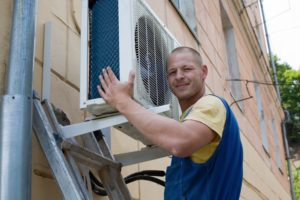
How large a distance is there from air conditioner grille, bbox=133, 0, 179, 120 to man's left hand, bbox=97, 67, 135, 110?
8 centimetres

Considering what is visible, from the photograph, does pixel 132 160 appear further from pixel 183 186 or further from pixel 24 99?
pixel 24 99

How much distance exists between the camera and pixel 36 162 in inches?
63.6

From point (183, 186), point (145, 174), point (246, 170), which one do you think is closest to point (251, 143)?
point (246, 170)

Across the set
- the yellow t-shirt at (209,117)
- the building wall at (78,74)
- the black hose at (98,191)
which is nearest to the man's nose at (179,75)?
the yellow t-shirt at (209,117)

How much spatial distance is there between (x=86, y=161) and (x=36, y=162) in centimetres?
23

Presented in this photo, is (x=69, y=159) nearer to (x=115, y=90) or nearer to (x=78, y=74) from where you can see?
(x=115, y=90)

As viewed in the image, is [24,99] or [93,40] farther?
[93,40]

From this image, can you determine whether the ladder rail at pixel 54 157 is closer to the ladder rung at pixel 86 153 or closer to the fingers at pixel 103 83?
the ladder rung at pixel 86 153

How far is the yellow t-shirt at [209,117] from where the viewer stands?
142 cm

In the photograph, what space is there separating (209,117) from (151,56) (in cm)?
52

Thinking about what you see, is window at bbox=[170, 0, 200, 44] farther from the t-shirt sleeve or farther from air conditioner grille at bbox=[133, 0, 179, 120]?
the t-shirt sleeve

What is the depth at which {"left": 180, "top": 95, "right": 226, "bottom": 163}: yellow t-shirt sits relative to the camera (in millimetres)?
1420

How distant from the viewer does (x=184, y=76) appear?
1.74m

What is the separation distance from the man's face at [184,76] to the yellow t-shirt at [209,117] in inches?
8.2
